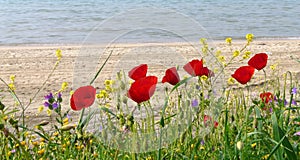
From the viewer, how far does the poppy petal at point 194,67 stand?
227 centimetres

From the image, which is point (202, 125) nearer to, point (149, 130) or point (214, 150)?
point (214, 150)

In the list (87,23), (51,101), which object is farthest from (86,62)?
(87,23)

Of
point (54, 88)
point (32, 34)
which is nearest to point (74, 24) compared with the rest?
point (32, 34)

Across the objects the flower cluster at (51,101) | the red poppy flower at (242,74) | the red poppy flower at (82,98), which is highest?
the red poppy flower at (242,74)

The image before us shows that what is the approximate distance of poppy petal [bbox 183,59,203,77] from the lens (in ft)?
7.45

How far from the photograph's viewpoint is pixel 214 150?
250 cm

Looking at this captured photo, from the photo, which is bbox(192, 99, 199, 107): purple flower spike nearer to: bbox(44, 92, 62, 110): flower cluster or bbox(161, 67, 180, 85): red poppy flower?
bbox(161, 67, 180, 85): red poppy flower

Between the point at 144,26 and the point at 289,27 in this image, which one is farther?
the point at 289,27

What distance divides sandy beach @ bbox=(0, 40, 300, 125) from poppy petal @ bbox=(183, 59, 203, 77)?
0.08m

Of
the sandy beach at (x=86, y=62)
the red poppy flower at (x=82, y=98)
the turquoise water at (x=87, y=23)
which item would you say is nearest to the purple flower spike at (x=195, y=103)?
the sandy beach at (x=86, y=62)

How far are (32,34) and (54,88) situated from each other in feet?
25.8

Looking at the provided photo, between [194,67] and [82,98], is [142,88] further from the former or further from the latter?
[194,67]

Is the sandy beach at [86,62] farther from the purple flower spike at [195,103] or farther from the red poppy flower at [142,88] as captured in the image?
the red poppy flower at [142,88]

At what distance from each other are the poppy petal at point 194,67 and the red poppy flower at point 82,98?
46cm
